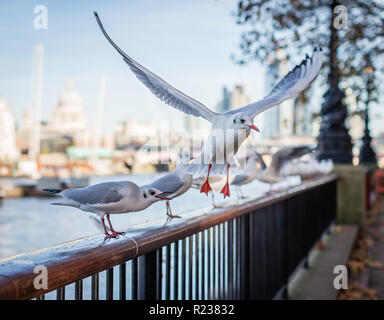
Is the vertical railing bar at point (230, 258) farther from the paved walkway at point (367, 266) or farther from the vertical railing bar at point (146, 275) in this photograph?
the paved walkway at point (367, 266)

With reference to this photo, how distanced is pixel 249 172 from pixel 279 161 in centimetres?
37

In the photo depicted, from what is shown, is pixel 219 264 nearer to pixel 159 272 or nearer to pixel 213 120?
pixel 159 272

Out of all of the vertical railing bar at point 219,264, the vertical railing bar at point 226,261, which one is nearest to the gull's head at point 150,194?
the vertical railing bar at point 219,264

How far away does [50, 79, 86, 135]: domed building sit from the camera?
97.7 metres

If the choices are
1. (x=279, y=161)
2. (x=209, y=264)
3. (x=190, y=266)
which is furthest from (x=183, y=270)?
(x=279, y=161)

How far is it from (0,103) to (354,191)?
7876 cm

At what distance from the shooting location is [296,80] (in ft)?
8.18

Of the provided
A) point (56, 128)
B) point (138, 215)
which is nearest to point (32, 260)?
point (138, 215)

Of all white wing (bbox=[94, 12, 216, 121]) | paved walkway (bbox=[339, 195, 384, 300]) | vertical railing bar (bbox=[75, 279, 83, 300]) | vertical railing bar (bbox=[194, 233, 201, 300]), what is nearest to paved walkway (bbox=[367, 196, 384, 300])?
paved walkway (bbox=[339, 195, 384, 300])

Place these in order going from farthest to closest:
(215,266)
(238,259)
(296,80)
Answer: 1. (238,259)
2. (215,266)
3. (296,80)

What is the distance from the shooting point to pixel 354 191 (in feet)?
27.7

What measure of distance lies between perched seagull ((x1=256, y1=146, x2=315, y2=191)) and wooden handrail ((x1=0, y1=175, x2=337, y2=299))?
1.42 metres
